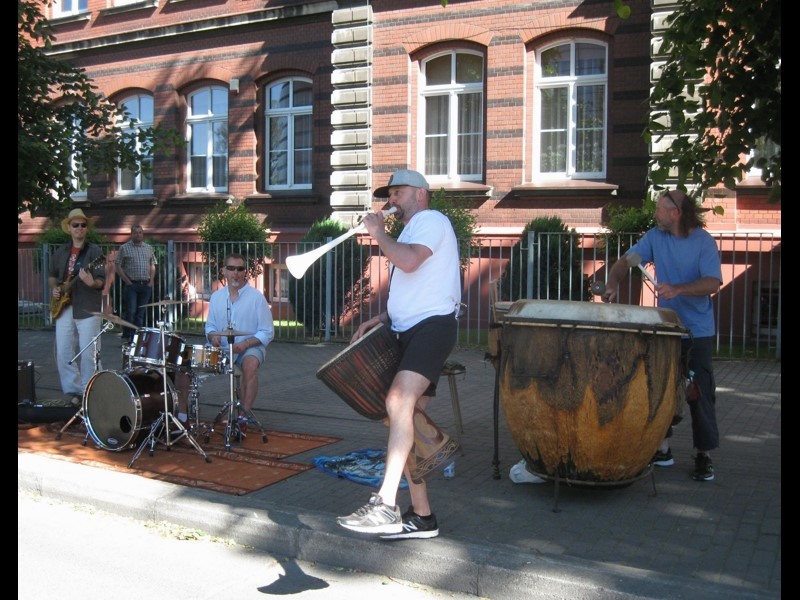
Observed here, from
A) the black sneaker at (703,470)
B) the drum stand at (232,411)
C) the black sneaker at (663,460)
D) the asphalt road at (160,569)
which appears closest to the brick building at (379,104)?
the black sneaker at (663,460)

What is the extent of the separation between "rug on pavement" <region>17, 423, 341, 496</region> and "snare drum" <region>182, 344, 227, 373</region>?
0.65 m

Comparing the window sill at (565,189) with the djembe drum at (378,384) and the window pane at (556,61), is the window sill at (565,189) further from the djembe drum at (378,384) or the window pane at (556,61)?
the djembe drum at (378,384)

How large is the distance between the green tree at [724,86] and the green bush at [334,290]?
314 inches

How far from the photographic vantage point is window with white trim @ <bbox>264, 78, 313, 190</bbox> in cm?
1784

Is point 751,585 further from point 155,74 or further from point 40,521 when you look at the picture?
point 155,74

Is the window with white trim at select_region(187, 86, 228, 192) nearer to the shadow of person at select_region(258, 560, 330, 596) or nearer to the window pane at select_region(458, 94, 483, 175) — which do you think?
the window pane at select_region(458, 94, 483, 175)

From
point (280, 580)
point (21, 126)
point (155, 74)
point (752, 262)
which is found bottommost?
point (280, 580)

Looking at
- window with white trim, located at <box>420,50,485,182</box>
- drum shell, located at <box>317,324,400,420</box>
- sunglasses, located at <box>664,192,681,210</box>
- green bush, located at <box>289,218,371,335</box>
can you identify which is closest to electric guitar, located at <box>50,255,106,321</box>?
drum shell, located at <box>317,324,400,420</box>

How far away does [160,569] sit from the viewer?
478 centimetres

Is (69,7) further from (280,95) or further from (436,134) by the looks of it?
(436,134)

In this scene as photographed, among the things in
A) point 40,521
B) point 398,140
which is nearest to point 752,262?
point 398,140

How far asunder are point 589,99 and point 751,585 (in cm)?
1190

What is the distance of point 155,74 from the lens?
63.8ft

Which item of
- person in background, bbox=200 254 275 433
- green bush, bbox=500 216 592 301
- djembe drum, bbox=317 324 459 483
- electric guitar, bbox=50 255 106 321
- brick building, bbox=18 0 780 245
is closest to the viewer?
djembe drum, bbox=317 324 459 483
